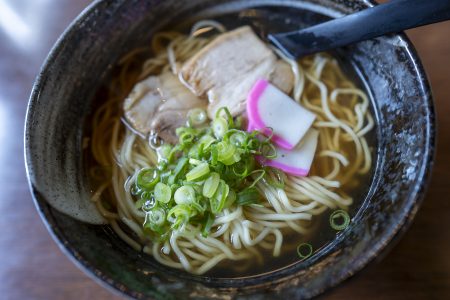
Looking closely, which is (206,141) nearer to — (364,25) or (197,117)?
(197,117)

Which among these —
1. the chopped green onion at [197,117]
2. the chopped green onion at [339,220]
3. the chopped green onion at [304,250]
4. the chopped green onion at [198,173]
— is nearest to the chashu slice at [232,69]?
the chopped green onion at [197,117]

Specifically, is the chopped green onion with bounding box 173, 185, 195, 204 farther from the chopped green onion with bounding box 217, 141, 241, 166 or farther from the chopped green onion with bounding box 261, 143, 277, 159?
the chopped green onion with bounding box 261, 143, 277, 159

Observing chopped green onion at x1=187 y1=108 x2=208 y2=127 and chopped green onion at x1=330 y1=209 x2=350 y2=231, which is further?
chopped green onion at x1=187 y1=108 x2=208 y2=127

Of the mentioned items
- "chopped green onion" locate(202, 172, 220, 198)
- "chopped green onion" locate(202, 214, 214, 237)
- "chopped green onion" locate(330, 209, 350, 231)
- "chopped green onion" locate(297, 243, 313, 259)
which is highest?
"chopped green onion" locate(202, 172, 220, 198)

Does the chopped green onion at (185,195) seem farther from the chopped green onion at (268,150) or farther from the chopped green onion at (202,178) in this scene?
the chopped green onion at (268,150)

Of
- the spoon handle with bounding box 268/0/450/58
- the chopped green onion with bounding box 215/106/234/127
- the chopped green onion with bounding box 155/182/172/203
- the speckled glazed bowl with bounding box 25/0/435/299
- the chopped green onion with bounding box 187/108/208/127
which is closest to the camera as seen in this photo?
the speckled glazed bowl with bounding box 25/0/435/299

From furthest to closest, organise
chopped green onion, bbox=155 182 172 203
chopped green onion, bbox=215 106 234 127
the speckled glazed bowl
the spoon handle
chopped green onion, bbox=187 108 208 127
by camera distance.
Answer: chopped green onion, bbox=187 108 208 127, chopped green onion, bbox=215 106 234 127, chopped green onion, bbox=155 182 172 203, the spoon handle, the speckled glazed bowl

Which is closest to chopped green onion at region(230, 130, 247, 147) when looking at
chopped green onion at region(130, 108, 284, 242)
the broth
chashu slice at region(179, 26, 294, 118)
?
chopped green onion at region(130, 108, 284, 242)

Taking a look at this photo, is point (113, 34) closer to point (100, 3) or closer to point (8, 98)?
point (100, 3)
